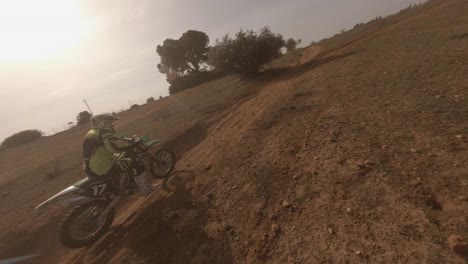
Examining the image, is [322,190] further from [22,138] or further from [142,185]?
[22,138]

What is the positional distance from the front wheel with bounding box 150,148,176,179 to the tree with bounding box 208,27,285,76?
13686mm

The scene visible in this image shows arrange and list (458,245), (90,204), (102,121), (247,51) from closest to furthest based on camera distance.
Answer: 1. (458,245)
2. (90,204)
3. (102,121)
4. (247,51)

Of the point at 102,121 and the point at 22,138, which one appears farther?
the point at 22,138

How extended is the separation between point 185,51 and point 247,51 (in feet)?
85.3

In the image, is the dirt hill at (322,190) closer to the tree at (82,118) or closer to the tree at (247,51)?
the tree at (247,51)

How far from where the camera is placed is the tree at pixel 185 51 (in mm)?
41062

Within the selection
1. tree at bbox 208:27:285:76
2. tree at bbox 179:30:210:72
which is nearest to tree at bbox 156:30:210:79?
tree at bbox 179:30:210:72

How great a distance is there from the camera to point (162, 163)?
6.82 m

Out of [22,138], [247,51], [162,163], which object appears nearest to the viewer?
[162,163]

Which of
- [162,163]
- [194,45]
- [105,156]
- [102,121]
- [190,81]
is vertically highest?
[194,45]

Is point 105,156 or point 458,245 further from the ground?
point 105,156

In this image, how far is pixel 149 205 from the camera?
551cm

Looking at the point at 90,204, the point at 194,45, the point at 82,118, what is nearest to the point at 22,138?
the point at 82,118

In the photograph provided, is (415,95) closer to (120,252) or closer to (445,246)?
(445,246)
